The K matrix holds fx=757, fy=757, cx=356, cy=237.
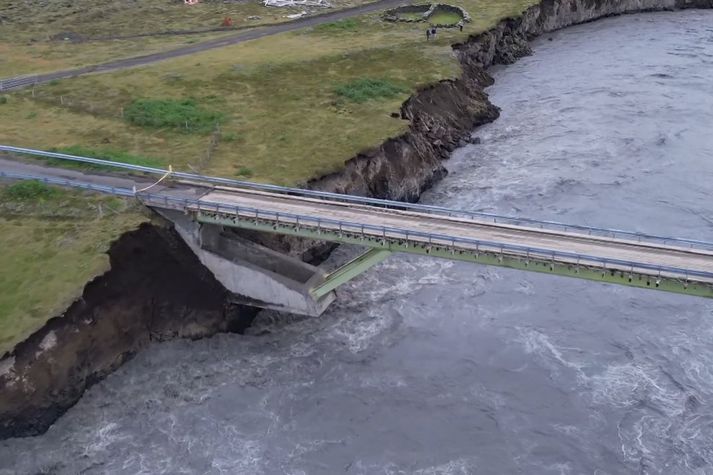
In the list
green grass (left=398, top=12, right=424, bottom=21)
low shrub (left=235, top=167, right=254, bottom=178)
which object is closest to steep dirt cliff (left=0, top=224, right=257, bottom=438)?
low shrub (left=235, top=167, right=254, bottom=178)

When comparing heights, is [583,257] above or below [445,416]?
above

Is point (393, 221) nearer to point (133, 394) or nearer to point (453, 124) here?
point (133, 394)

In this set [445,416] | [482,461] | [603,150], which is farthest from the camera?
[603,150]

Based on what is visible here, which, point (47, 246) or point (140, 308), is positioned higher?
point (47, 246)

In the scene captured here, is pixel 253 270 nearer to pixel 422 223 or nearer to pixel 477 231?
pixel 422 223

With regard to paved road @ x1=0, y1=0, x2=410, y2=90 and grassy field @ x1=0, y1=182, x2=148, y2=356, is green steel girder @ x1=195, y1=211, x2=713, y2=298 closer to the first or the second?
grassy field @ x1=0, y1=182, x2=148, y2=356

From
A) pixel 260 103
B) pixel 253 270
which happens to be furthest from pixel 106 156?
pixel 253 270

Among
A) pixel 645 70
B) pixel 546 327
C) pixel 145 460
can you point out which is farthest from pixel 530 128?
pixel 145 460
